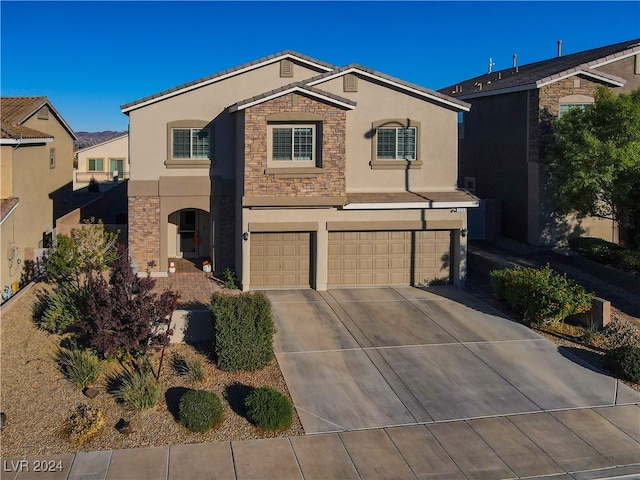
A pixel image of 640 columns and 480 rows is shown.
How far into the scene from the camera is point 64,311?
661 inches

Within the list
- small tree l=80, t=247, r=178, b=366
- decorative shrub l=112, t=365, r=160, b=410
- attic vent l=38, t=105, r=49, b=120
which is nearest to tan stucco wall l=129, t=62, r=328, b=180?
attic vent l=38, t=105, r=49, b=120

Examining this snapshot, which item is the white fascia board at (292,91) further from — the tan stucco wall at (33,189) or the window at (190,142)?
the tan stucco wall at (33,189)

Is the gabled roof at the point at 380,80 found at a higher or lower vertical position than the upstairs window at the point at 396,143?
higher

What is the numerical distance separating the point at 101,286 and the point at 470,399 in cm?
863

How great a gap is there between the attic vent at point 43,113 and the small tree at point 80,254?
364 inches

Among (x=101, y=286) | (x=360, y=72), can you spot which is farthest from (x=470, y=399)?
(x=360, y=72)

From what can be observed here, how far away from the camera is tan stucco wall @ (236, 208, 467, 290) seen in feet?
69.1

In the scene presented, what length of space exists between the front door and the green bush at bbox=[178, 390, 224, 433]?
12.9 meters

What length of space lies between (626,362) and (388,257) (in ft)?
29.3

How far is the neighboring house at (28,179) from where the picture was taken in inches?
848

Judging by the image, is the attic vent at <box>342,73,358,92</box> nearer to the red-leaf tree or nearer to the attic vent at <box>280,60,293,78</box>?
the attic vent at <box>280,60,293,78</box>

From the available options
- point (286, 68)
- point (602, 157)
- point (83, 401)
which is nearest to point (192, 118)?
point (286, 68)

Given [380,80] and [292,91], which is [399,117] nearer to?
[380,80]

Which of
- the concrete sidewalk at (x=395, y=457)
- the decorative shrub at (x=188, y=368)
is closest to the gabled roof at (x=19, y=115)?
the decorative shrub at (x=188, y=368)
